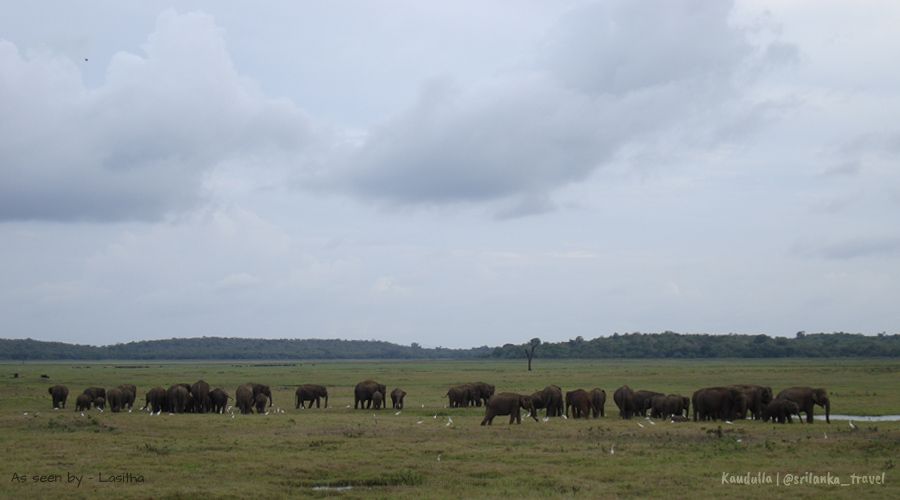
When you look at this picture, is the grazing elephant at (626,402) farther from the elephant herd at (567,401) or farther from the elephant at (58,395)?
the elephant at (58,395)

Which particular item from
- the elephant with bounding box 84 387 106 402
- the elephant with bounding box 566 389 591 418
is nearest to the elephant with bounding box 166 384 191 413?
the elephant with bounding box 84 387 106 402

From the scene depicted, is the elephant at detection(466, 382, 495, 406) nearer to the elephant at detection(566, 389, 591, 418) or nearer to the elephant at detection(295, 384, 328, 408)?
the elephant at detection(295, 384, 328, 408)

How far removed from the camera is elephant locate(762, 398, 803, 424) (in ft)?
113

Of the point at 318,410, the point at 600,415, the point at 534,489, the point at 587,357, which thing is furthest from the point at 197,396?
the point at 587,357

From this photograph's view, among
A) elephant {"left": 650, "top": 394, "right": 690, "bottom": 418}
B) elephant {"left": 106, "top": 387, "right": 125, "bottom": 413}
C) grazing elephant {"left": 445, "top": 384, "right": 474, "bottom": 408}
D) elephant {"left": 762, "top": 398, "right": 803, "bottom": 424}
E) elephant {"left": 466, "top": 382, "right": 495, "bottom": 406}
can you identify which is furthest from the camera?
elephant {"left": 466, "top": 382, "right": 495, "bottom": 406}

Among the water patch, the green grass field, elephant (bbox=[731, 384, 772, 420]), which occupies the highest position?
elephant (bbox=[731, 384, 772, 420])

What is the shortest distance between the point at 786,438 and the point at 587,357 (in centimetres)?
16342

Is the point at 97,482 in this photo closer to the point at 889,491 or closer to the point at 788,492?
the point at 788,492

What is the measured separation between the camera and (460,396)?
46.1 m

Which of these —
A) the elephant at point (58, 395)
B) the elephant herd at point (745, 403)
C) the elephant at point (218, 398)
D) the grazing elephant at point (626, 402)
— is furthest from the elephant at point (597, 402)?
the elephant at point (58, 395)

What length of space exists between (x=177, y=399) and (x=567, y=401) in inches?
705

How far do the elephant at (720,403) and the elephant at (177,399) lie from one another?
23.0 metres

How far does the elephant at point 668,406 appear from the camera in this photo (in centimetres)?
3750

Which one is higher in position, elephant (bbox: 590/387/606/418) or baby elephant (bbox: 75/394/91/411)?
elephant (bbox: 590/387/606/418)
